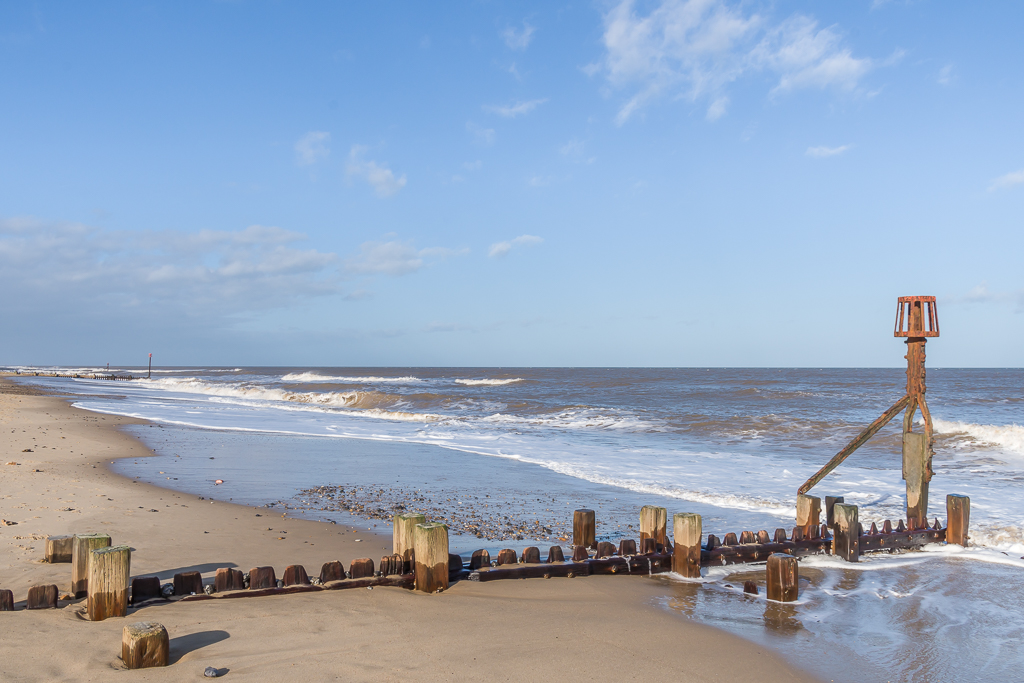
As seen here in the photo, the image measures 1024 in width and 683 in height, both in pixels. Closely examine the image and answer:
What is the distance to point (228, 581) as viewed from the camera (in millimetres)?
4707

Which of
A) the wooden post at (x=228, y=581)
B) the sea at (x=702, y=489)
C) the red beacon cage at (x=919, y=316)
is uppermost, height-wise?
the red beacon cage at (x=919, y=316)

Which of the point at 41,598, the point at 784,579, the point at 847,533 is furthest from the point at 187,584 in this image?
the point at 847,533

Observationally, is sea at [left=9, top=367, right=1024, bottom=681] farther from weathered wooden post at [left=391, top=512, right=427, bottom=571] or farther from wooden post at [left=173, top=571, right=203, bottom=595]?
wooden post at [left=173, top=571, right=203, bottom=595]

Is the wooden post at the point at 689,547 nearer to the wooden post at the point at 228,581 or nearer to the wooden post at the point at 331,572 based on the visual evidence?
the wooden post at the point at 331,572

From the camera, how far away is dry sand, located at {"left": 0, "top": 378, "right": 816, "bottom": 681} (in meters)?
3.75

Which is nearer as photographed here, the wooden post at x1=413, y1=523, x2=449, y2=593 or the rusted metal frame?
the wooden post at x1=413, y1=523, x2=449, y2=593

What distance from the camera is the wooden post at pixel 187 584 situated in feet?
15.0

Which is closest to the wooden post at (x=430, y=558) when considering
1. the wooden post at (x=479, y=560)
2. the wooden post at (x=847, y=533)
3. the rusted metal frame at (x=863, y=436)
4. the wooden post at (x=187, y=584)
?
the wooden post at (x=479, y=560)

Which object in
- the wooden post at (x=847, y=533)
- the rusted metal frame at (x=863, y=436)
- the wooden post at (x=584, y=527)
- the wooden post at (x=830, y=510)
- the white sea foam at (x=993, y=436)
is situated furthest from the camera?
the white sea foam at (x=993, y=436)

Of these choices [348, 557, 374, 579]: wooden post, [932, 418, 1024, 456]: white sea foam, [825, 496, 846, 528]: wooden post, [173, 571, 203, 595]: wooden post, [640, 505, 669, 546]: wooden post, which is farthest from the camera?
[932, 418, 1024, 456]: white sea foam

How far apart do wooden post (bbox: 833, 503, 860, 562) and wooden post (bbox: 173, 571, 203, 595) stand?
234 inches

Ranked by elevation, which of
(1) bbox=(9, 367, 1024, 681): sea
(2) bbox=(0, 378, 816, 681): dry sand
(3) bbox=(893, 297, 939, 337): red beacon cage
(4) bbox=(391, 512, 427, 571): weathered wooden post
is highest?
(3) bbox=(893, 297, 939, 337): red beacon cage

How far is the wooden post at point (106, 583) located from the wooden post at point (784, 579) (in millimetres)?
4859

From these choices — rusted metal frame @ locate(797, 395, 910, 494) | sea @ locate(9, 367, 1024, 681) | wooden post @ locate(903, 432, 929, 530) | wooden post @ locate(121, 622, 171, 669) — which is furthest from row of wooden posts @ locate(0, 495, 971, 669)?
rusted metal frame @ locate(797, 395, 910, 494)
